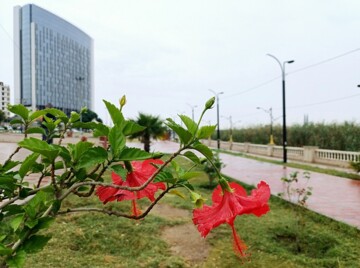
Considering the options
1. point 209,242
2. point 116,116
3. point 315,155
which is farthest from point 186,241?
point 315,155

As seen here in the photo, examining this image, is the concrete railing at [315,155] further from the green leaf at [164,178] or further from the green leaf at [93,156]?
the green leaf at [93,156]

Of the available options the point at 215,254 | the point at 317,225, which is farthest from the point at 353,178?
the point at 215,254

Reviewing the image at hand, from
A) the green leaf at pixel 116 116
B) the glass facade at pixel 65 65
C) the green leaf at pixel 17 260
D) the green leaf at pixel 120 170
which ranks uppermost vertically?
the glass facade at pixel 65 65

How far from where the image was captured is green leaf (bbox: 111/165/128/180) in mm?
721

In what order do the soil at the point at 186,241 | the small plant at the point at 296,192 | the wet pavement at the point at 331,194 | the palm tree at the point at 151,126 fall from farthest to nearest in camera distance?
the palm tree at the point at 151,126
the wet pavement at the point at 331,194
the small plant at the point at 296,192
the soil at the point at 186,241

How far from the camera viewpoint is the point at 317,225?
16.3 ft

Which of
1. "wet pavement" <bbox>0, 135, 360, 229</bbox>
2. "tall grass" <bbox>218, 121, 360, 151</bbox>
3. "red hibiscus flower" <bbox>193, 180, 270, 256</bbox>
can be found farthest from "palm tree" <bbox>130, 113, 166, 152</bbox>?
"red hibiscus flower" <bbox>193, 180, 270, 256</bbox>

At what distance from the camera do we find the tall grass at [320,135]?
17.8 metres

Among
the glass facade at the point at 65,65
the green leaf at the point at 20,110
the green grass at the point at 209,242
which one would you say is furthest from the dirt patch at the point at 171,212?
the glass facade at the point at 65,65

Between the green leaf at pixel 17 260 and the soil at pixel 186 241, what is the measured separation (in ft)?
9.34

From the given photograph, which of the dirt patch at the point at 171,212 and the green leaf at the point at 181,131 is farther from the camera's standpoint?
the dirt patch at the point at 171,212

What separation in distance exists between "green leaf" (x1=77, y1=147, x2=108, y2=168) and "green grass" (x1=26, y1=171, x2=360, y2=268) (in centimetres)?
269

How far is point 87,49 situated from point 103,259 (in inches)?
1777

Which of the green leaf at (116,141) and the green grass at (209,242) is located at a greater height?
the green leaf at (116,141)
